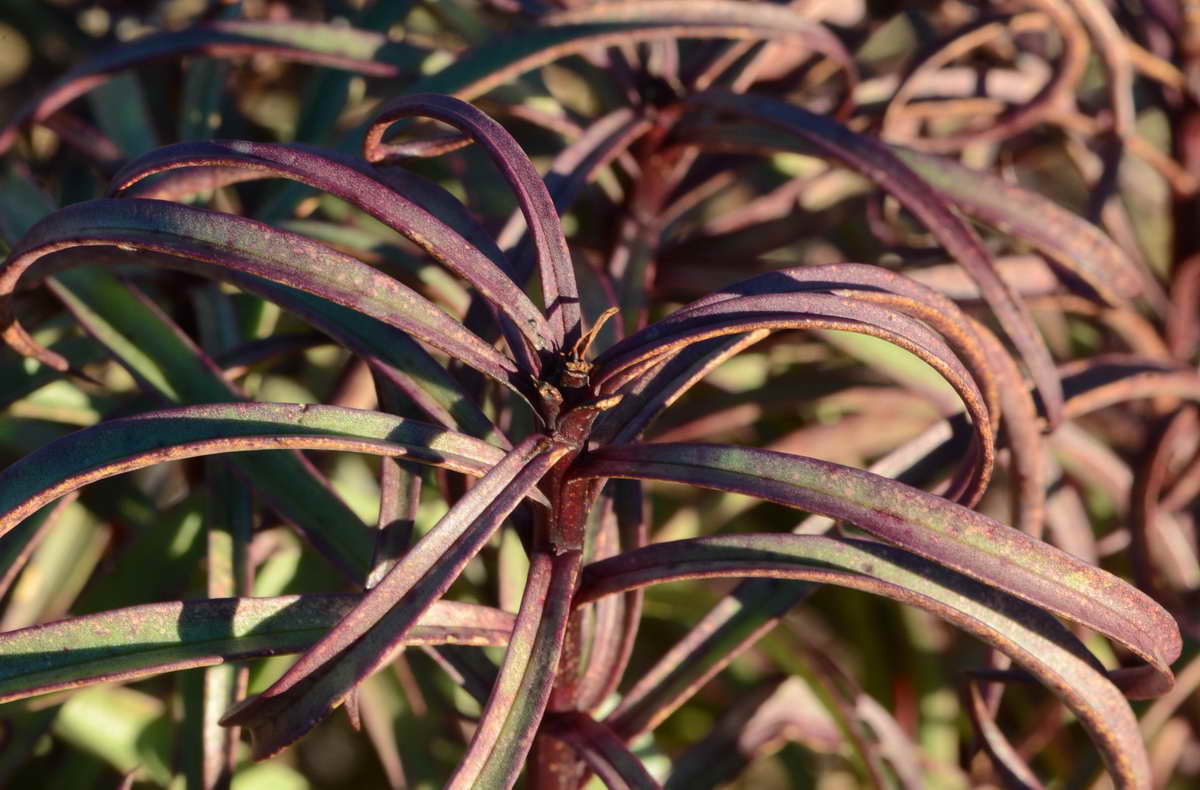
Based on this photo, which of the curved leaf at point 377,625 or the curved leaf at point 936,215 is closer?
the curved leaf at point 377,625

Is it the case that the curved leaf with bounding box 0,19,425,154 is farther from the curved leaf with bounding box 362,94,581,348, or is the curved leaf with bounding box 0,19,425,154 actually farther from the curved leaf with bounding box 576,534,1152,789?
the curved leaf with bounding box 576,534,1152,789

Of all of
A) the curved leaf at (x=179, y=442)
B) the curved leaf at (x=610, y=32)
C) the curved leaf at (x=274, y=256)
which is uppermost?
the curved leaf at (x=610, y=32)

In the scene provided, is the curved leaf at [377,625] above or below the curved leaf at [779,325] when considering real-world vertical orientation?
below

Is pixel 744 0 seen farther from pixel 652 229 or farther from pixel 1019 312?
pixel 1019 312

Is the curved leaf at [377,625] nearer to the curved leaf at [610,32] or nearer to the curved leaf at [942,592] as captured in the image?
the curved leaf at [942,592]

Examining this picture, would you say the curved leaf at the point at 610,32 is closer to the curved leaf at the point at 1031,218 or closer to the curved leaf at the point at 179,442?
the curved leaf at the point at 1031,218

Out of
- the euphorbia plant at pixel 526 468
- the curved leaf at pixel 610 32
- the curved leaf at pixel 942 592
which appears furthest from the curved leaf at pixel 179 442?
the curved leaf at pixel 610 32
